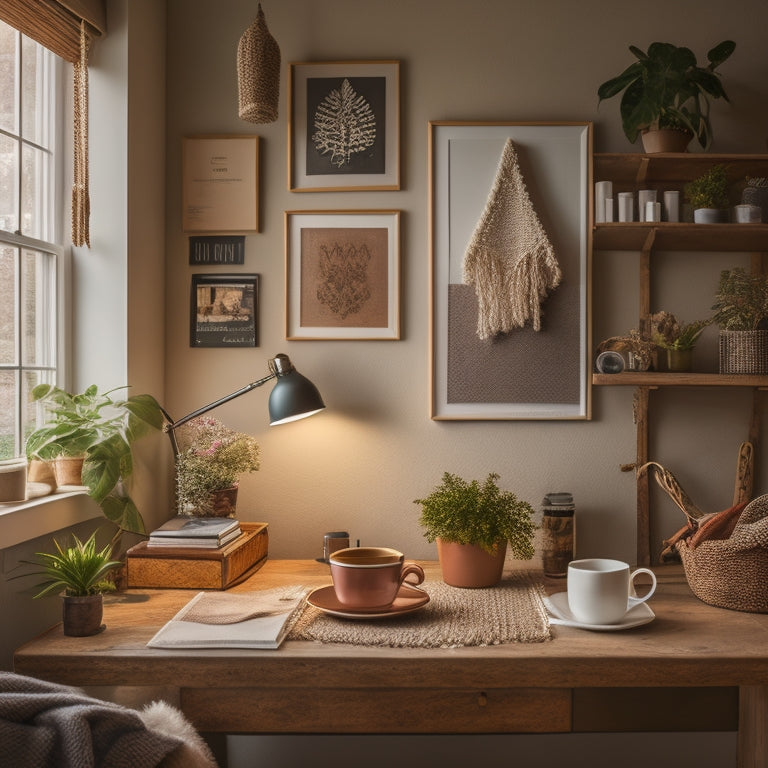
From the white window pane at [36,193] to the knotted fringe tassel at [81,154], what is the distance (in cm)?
8

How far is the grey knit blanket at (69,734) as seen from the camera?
104 centimetres

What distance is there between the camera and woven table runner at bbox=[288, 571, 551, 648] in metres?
1.58

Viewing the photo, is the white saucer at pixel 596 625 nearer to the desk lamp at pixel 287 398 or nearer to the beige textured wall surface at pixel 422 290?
the beige textured wall surface at pixel 422 290

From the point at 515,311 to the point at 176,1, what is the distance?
4.78 ft

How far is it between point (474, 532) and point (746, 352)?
927mm

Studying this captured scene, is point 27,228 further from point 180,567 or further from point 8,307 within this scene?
point 180,567

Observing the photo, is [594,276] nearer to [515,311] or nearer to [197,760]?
[515,311]

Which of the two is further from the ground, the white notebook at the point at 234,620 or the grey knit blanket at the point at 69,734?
the grey knit blanket at the point at 69,734

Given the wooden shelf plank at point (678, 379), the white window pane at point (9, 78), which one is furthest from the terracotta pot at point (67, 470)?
the wooden shelf plank at point (678, 379)

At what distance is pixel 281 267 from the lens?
2.40 meters

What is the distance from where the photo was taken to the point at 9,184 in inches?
78.2

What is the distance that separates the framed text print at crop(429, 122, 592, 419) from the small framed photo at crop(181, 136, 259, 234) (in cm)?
57

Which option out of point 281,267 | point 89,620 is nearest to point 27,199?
point 281,267

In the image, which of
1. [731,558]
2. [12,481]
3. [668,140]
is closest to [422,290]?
[668,140]
